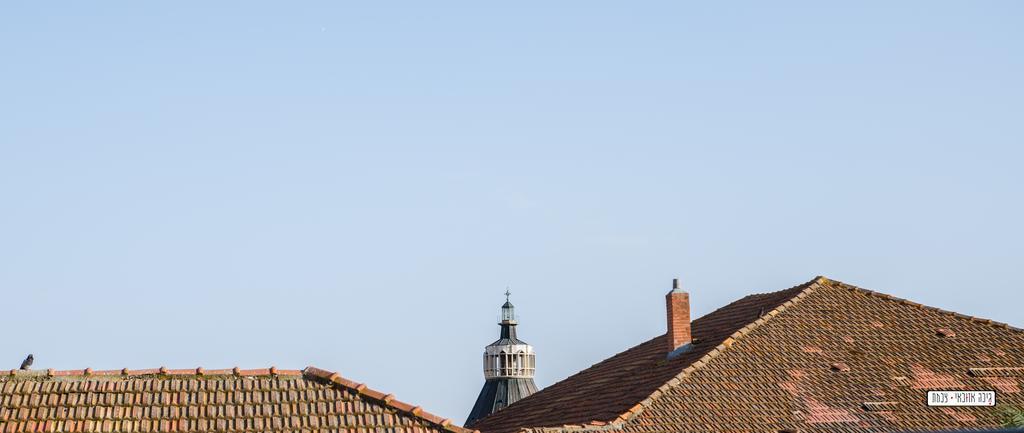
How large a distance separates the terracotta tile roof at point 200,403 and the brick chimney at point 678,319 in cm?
1188

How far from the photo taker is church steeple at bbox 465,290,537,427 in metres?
97.3

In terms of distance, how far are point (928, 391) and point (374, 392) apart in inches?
509

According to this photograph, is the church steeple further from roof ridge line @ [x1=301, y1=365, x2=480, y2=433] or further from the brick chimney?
roof ridge line @ [x1=301, y1=365, x2=480, y2=433]

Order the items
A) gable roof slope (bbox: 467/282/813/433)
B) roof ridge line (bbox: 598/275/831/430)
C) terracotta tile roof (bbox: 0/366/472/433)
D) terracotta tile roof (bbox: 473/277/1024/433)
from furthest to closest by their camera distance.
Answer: gable roof slope (bbox: 467/282/813/433)
terracotta tile roof (bbox: 473/277/1024/433)
roof ridge line (bbox: 598/275/831/430)
terracotta tile roof (bbox: 0/366/472/433)

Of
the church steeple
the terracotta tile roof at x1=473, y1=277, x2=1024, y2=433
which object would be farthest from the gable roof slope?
the church steeple

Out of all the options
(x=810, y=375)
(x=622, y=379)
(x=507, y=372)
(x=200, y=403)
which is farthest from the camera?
(x=507, y=372)

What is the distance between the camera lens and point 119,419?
2253 cm

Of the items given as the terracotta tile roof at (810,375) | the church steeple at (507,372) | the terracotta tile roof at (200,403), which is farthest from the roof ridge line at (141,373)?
the church steeple at (507,372)

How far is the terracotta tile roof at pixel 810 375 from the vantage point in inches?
1188

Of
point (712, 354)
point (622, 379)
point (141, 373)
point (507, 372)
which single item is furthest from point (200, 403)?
point (507, 372)

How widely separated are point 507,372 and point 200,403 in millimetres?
76275

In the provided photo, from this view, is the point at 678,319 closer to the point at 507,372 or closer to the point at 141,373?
the point at 141,373

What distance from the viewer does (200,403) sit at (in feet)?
75.8

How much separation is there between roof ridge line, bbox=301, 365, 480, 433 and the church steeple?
236 ft
